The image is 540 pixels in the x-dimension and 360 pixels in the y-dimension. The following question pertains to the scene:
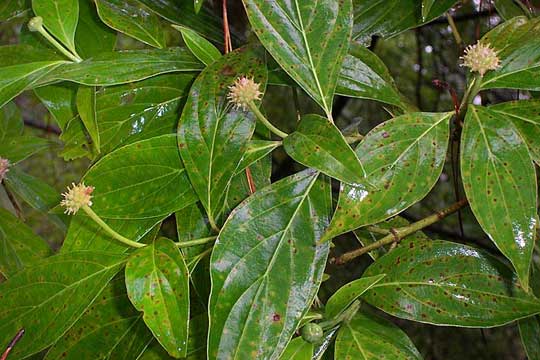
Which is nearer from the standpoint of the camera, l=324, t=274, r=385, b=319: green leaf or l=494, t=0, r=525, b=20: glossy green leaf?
l=324, t=274, r=385, b=319: green leaf

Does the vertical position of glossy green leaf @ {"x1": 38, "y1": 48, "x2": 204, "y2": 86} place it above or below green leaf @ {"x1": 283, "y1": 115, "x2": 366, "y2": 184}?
above

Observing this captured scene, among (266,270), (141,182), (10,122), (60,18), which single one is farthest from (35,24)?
(10,122)

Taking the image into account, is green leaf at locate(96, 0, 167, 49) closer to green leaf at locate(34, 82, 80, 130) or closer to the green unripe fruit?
green leaf at locate(34, 82, 80, 130)

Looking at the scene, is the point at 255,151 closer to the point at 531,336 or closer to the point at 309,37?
the point at 309,37

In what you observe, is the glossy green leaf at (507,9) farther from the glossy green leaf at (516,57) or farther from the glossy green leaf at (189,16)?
the glossy green leaf at (189,16)

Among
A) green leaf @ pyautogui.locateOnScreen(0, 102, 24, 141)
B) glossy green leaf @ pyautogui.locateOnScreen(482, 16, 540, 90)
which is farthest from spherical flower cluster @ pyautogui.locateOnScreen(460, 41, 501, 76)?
green leaf @ pyautogui.locateOnScreen(0, 102, 24, 141)

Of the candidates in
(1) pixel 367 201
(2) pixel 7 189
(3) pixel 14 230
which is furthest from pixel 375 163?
(2) pixel 7 189
